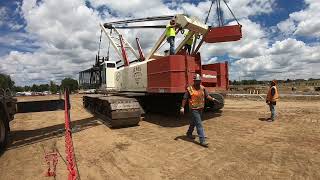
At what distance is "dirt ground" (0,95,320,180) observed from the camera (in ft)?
19.3

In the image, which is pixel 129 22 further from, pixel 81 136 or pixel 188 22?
pixel 81 136

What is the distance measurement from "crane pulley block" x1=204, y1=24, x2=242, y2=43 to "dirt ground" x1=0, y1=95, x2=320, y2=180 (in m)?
3.14

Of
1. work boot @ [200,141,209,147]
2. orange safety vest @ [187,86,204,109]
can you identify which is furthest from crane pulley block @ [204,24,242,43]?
work boot @ [200,141,209,147]

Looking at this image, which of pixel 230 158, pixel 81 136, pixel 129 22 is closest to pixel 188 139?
pixel 230 158

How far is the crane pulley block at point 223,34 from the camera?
11055mm

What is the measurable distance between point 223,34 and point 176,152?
571 centimetres

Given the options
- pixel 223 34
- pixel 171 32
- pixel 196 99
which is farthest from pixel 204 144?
pixel 223 34

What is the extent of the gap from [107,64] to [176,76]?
7154 millimetres

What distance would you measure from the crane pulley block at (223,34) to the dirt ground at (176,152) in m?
3.14

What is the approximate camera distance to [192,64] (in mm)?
10125

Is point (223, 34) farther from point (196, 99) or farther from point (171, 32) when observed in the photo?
point (196, 99)

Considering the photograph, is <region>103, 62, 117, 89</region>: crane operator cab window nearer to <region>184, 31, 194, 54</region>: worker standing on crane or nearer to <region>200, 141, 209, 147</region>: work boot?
<region>184, 31, 194, 54</region>: worker standing on crane

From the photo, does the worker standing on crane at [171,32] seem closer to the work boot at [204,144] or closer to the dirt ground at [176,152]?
the dirt ground at [176,152]

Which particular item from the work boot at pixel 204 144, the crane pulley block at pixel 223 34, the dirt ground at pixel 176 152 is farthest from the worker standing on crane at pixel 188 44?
the work boot at pixel 204 144
